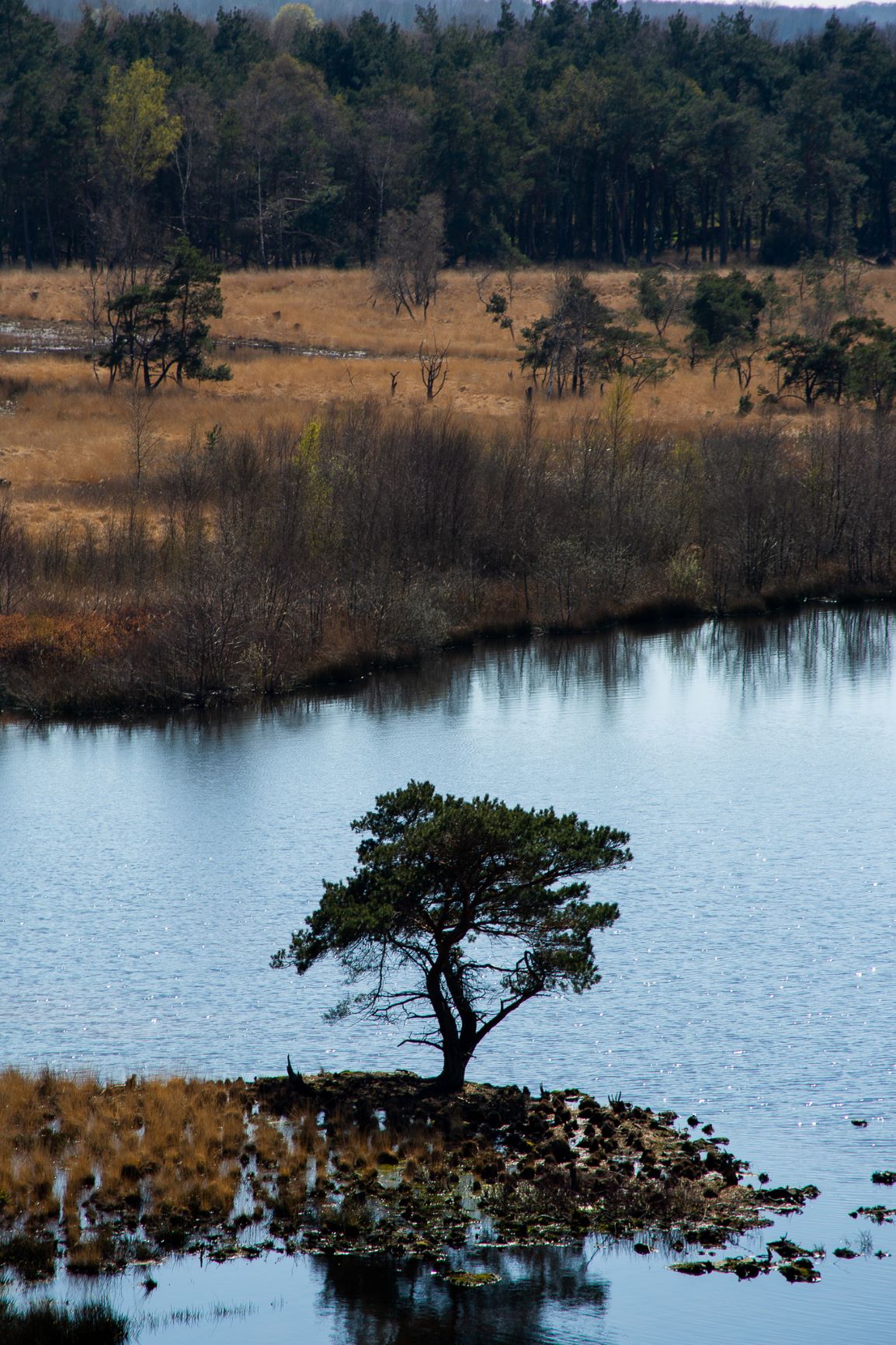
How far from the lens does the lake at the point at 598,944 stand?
13.7 metres

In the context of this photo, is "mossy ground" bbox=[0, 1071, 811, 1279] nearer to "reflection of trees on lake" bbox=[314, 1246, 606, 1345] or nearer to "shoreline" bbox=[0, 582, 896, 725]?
"reflection of trees on lake" bbox=[314, 1246, 606, 1345]

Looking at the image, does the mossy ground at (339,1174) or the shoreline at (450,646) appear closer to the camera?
the mossy ground at (339,1174)

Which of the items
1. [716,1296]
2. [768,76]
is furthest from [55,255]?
[716,1296]

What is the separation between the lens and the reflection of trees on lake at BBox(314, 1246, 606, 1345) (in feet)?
43.3

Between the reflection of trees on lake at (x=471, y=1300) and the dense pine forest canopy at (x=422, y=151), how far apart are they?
8253 centimetres

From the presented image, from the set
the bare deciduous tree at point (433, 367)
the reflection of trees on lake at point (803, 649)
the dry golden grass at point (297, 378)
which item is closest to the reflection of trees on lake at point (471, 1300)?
the reflection of trees on lake at point (803, 649)

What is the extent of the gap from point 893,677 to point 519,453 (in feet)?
57.5

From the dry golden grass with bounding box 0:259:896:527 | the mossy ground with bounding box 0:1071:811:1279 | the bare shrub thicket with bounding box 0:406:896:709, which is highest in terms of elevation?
the dry golden grass with bounding box 0:259:896:527

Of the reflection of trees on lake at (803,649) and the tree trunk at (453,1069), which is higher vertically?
the reflection of trees on lake at (803,649)

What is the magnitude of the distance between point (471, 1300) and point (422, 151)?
100080mm

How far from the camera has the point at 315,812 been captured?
101 ft

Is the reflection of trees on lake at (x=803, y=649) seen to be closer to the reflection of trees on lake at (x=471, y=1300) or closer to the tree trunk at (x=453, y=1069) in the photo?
the tree trunk at (x=453, y=1069)

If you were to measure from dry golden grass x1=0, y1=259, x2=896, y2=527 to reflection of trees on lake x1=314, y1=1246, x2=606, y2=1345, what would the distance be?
139 ft

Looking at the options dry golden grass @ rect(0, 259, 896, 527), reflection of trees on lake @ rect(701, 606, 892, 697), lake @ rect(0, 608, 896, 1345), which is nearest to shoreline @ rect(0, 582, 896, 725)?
lake @ rect(0, 608, 896, 1345)
